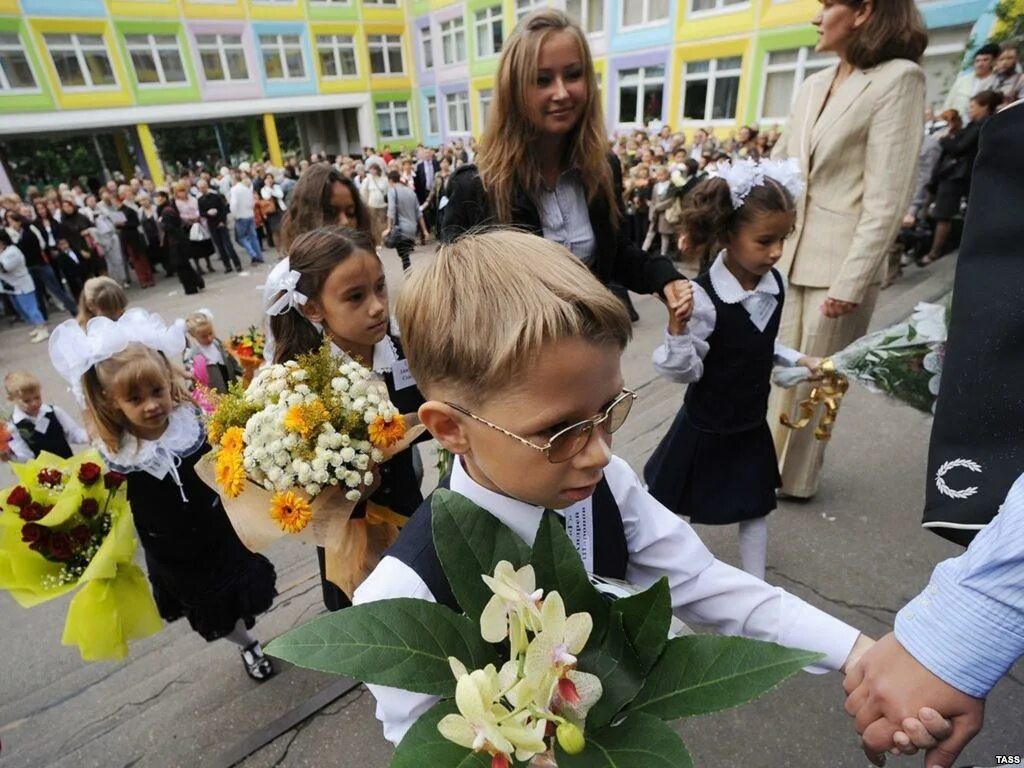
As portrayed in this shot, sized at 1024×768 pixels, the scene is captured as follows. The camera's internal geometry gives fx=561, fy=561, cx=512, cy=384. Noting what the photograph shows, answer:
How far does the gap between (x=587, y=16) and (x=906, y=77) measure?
2025 centimetres

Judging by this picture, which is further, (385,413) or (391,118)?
(391,118)

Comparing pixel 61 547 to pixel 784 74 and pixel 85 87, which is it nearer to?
pixel 784 74

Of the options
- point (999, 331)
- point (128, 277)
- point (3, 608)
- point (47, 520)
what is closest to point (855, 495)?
point (999, 331)

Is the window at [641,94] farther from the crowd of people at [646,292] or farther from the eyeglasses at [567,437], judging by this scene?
the eyeglasses at [567,437]

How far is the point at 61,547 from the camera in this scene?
187 cm

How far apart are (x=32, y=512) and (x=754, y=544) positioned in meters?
2.56

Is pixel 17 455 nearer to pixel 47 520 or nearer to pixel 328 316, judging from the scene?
pixel 47 520

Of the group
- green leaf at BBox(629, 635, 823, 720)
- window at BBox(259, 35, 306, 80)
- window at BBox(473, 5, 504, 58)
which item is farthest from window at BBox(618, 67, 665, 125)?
green leaf at BBox(629, 635, 823, 720)

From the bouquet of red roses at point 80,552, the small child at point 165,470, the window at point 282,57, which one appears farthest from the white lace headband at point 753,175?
the window at point 282,57

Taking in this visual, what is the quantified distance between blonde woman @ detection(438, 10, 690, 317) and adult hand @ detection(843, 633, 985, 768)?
1.22 m

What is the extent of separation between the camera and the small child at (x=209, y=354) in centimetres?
428

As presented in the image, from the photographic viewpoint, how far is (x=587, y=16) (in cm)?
1886

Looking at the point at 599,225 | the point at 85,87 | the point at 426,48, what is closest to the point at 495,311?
the point at 599,225

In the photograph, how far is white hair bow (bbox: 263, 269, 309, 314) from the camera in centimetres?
188
